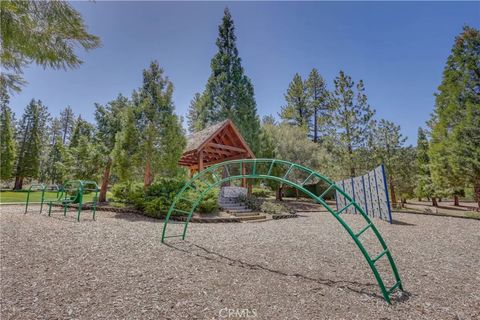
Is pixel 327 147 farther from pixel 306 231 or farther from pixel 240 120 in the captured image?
pixel 306 231

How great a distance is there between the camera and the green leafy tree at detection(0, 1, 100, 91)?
325 centimetres

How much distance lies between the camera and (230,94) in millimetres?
19312

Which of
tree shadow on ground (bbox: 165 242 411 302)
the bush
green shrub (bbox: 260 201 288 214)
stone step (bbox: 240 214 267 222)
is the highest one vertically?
the bush

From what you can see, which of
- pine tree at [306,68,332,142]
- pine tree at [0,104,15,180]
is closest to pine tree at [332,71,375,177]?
pine tree at [306,68,332,142]

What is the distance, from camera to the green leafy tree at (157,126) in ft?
34.8

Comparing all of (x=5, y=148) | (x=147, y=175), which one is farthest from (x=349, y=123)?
(x=5, y=148)

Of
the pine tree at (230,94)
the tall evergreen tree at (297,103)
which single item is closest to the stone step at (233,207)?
the pine tree at (230,94)

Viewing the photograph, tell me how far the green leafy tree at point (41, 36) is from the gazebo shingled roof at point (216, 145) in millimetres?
7587

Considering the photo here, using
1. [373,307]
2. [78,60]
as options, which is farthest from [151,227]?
[373,307]

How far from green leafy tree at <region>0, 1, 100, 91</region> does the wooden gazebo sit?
759 centimetres

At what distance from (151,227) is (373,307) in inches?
245

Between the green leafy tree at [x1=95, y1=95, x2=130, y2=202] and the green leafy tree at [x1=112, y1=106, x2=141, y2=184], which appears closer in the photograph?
the green leafy tree at [x1=112, y1=106, x2=141, y2=184]

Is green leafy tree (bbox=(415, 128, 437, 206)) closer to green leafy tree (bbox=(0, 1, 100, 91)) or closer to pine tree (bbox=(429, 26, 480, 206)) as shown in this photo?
pine tree (bbox=(429, 26, 480, 206))

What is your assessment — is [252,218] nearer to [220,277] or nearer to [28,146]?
[220,277]
